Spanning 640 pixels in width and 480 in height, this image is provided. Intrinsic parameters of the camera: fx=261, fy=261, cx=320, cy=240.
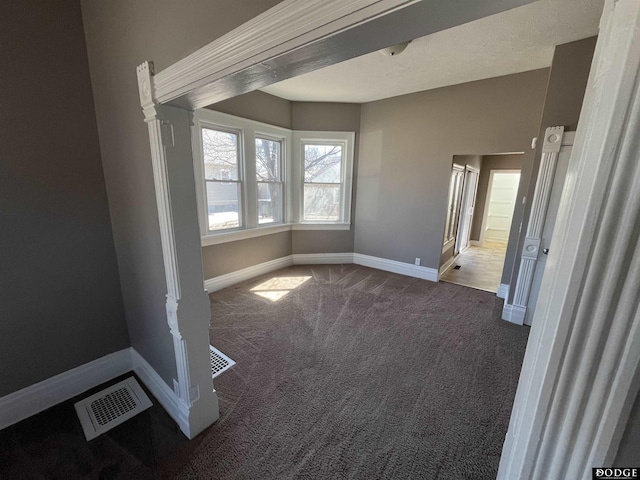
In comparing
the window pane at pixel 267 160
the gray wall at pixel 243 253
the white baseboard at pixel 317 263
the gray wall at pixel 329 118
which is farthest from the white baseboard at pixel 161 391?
the gray wall at pixel 329 118

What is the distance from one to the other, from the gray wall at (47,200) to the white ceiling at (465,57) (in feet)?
7.32

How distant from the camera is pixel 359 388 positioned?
6.54 feet

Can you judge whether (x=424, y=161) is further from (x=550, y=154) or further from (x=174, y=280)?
(x=174, y=280)

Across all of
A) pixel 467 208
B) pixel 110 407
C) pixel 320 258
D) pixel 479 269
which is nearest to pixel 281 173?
pixel 320 258

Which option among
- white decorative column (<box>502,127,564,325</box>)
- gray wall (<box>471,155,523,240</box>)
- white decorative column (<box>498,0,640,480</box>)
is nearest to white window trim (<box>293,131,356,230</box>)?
white decorative column (<box>502,127,564,325</box>)

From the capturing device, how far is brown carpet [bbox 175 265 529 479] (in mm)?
1478

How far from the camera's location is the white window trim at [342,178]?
431 centimetres

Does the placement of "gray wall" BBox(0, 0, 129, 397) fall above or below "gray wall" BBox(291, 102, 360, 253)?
below

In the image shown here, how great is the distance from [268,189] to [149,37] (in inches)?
119

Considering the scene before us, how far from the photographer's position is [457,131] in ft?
11.9

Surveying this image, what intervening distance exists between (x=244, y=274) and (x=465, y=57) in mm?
3791

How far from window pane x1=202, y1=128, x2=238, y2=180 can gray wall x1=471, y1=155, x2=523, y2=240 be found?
5.64m

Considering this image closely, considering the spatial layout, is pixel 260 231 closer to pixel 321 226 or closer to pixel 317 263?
pixel 321 226

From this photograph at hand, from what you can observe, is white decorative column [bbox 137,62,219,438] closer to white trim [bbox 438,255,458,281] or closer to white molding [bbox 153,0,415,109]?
white molding [bbox 153,0,415,109]
